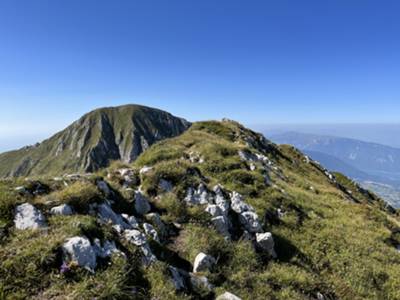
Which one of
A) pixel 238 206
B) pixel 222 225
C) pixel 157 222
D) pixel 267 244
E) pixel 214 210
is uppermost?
pixel 157 222

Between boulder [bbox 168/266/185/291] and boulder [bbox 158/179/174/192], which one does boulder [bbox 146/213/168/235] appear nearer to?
boulder [bbox 158/179/174/192]

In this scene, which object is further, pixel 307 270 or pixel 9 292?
pixel 307 270

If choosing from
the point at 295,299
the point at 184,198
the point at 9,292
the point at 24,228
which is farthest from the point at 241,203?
the point at 9,292

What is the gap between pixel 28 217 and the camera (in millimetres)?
7266

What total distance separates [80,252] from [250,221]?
7726 mm

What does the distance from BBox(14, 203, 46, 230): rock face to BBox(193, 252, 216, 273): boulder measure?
14.2ft

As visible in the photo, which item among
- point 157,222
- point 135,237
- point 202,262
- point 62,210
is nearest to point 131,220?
point 157,222

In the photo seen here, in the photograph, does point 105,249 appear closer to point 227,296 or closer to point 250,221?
point 227,296

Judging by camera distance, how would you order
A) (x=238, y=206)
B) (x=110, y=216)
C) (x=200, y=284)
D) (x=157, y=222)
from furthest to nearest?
(x=238, y=206) < (x=157, y=222) < (x=110, y=216) < (x=200, y=284)

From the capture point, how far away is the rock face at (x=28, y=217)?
7080 millimetres

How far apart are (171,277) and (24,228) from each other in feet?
12.7

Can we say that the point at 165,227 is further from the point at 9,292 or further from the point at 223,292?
the point at 9,292

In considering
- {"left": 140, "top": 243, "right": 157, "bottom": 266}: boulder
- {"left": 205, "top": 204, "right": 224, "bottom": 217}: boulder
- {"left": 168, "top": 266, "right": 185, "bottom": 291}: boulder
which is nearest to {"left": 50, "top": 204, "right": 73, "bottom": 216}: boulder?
{"left": 140, "top": 243, "right": 157, "bottom": 266}: boulder

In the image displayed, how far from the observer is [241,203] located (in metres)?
13.3
